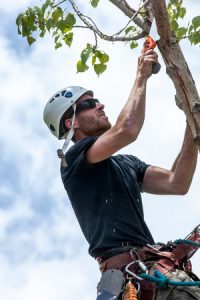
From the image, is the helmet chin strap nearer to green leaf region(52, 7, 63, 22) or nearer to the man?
the man

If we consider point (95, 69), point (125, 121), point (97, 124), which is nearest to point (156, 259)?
point (125, 121)

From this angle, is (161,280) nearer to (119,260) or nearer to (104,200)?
(119,260)

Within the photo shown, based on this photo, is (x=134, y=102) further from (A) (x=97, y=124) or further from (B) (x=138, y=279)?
(B) (x=138, y=279)

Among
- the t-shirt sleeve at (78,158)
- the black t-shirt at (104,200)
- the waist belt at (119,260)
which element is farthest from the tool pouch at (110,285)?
the t-shirt sleeve at (78,158)

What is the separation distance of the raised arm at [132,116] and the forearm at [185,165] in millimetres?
447

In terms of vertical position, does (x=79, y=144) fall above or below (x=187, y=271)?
above

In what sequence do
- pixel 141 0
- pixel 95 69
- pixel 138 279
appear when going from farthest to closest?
pixel 95 69
pixel 141 0
pixel 138 279

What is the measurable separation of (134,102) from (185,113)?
68 cm

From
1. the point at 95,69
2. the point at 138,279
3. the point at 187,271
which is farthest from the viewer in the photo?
the point at 95,69

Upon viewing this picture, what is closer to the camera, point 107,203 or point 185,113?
point 185,113

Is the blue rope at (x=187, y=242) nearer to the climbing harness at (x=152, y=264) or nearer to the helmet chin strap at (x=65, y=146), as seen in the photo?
the climbing harness at (x=152, y=264)

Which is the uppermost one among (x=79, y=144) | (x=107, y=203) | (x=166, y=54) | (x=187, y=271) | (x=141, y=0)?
(x=141, y=0)

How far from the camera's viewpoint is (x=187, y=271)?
4285mm

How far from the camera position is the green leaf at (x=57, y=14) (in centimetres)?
Answer: 546
